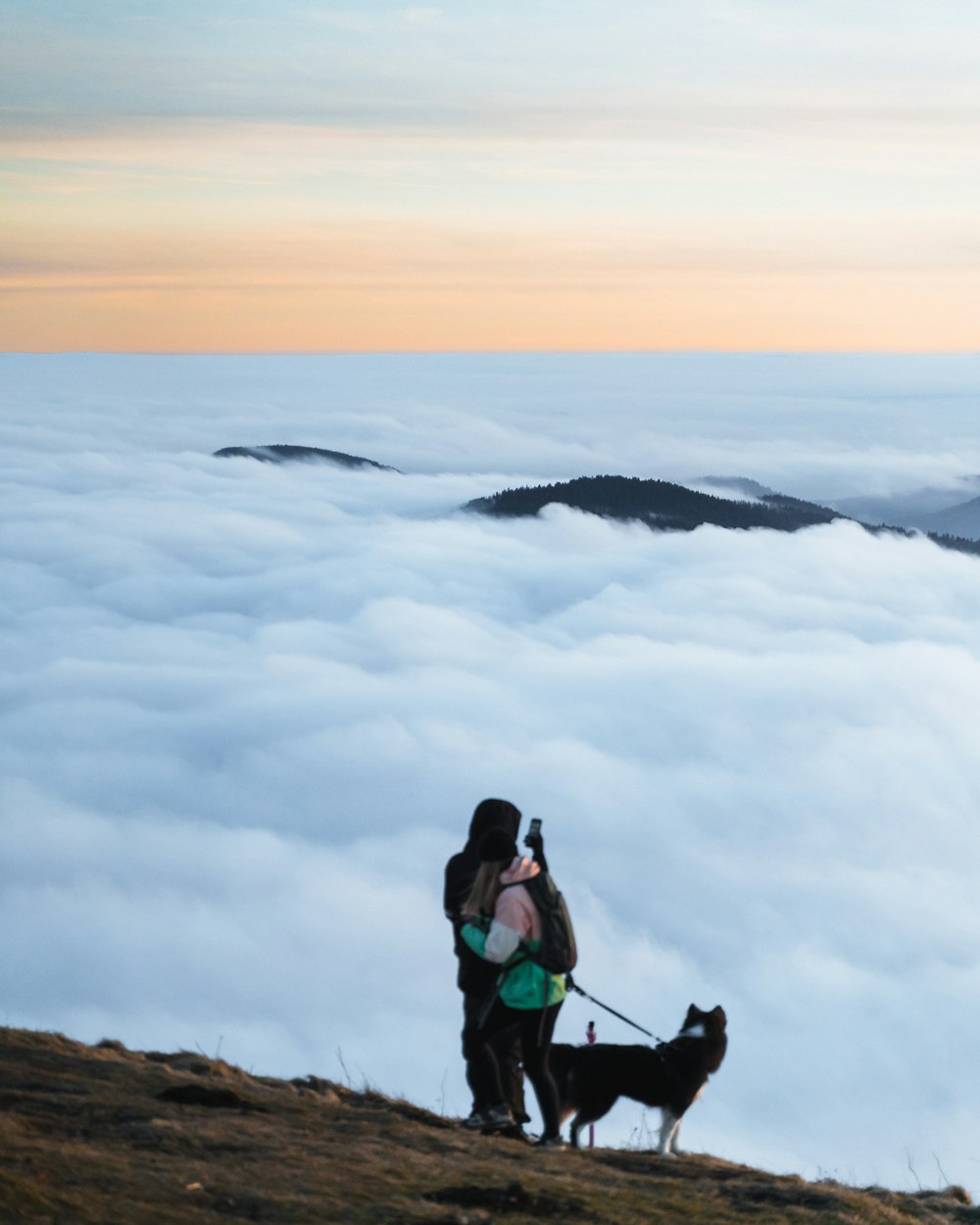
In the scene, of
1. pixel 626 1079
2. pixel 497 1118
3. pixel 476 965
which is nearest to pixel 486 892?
pixel 476 965

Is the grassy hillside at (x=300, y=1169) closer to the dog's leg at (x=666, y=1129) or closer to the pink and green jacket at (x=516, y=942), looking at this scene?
the dog's leg at (x=666, y=1129)

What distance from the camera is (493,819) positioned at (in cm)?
804

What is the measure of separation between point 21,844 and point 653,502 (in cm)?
10530

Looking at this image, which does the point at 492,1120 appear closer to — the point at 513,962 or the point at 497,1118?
the point at 497,1118

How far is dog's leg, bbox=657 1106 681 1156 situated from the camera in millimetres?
8891

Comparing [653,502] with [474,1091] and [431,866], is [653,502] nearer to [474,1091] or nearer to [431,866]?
[431,866]

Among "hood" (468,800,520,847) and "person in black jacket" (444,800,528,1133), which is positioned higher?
"hood" (468,800,520,847)

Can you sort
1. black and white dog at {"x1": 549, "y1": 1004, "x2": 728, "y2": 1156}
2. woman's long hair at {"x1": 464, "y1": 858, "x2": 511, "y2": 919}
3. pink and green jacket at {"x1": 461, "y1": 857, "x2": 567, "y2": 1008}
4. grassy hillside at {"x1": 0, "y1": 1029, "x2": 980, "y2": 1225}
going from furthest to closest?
1. black and white dog at {"x1": 549, "y1": 1004, "x2": 728, "y2": 1156}
2. woman's long hair at {"x1": 464, "y1": 858, "x2": 511, "y2": 919}
3. pink and green jacket at {"x1": 461, "y1": 857, "x2": 567, "y2": 1008}
4. grassy hillside at {"x1": 0, "y1": 1029, "x2": 980, "y2": 1225}

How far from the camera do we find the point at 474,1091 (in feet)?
28.1

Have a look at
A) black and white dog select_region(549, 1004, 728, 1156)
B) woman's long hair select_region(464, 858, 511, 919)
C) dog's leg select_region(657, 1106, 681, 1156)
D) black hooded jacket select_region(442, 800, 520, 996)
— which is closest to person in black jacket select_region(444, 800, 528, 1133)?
black hooded jacket select_region(442, 800, 520, 996)

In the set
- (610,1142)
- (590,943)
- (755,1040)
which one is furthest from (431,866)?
(610,1142)

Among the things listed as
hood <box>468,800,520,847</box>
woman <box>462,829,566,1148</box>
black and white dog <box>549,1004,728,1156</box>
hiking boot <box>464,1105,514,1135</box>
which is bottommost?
hiking boot <box>464,1105,514,1135</box>

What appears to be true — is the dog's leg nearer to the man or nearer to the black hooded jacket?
the man

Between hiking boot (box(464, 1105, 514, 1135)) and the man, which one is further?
hiking boot (box(464, 1105, 514, 1135))
